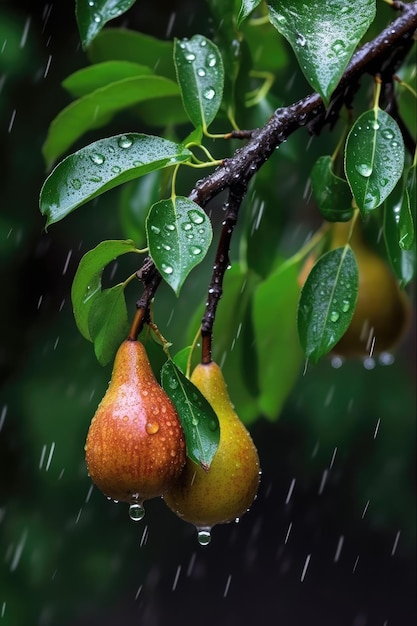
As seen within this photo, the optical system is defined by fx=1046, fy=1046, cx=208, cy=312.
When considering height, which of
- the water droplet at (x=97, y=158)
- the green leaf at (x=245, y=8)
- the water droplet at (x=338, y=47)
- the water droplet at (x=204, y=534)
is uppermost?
the green leaf at (x=245, y=8)

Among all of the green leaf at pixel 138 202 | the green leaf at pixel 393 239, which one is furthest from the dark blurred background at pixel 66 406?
the green leaf at pixel 393 239

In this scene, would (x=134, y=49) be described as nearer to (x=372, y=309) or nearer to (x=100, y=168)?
(x=372, y=309)

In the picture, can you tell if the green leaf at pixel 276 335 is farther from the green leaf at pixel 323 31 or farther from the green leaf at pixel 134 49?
the green leaf at pixel 323 31

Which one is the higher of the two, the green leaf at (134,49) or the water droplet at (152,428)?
the green leaf at (134,49)

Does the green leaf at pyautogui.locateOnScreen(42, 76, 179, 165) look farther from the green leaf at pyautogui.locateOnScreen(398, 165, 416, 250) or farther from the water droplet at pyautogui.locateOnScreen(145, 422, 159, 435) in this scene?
the water droplet at pyautogui.locateOnScreen(145, 422, 159, 435)

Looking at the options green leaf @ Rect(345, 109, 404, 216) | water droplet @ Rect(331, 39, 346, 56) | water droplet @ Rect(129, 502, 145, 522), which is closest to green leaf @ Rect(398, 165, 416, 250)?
green leaf @ Rect(345, 109, 404, 216)

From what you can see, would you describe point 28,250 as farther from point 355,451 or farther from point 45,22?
point 355,451

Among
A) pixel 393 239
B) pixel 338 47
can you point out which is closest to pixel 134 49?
pixel 393 239
